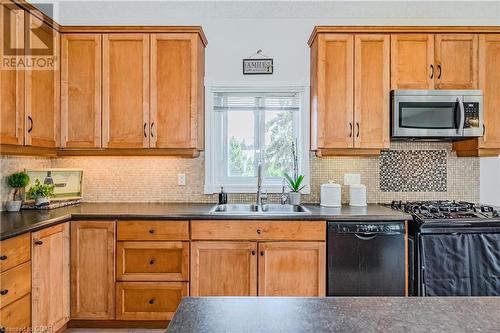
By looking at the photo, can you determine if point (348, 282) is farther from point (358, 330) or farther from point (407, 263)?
point (358, 330)

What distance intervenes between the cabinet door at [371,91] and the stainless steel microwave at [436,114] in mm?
101

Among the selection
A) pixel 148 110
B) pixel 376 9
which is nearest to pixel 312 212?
pixel 148 110

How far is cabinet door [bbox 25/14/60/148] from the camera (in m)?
2.51

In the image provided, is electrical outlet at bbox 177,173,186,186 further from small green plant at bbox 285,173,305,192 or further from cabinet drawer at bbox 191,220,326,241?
small green plant at bbox 285,173,305,192

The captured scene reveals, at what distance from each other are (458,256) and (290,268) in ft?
3.93

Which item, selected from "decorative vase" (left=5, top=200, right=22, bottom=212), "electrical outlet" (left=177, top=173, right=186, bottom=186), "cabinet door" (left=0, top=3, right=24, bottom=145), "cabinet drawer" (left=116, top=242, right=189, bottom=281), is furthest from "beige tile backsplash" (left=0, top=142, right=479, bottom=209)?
"cabinet door" (left=0, top=3, right=24, bottom=145)

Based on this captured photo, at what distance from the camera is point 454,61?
9.31ft

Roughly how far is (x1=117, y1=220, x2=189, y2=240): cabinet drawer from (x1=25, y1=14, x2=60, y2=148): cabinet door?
0.94m

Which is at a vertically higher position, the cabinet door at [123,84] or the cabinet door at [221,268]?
the cabinet door at [123,84]

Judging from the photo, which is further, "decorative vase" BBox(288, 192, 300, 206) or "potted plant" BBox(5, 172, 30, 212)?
"decorative vase" BBox(288, 192, 300, 206)

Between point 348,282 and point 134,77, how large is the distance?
2363mm

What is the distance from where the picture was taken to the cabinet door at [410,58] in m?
2.84

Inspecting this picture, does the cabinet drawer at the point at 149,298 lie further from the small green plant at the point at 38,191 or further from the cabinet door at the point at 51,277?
the small green plant at the point at 38,191

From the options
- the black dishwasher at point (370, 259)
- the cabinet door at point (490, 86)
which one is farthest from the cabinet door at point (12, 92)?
the cabinet door at point (490, 86)
